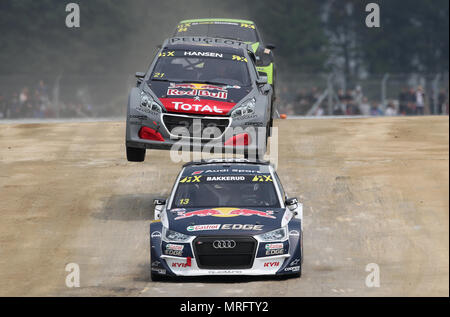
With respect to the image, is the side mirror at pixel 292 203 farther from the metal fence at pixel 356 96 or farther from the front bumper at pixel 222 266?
the metal fence at pixel 356 96

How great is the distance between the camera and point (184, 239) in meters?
10.8

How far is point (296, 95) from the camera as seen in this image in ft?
120

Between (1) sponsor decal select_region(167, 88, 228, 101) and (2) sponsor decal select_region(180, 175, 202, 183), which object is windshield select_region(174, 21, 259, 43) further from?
(2) sponsor decal select_region(180, 175, 202, 183)

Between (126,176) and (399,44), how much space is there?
1834 inches

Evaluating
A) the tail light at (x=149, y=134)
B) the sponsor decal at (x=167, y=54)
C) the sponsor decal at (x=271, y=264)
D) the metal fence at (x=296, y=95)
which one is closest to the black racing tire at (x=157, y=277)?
the sponsor decal at (x=271, y=264)

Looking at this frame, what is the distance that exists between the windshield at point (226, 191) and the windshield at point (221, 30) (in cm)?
852

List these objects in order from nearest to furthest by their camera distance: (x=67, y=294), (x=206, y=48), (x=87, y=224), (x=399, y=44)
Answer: (x=67, y=294), (x=87, y=224), (x=206, y=48), (x=399, y=44)

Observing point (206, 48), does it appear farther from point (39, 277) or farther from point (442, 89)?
point (442, 89)

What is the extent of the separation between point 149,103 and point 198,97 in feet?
2.43

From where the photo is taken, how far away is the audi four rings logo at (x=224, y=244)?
1070 centimetres

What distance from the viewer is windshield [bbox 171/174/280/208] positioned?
11773 mm

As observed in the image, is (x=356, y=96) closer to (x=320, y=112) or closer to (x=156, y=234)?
(x=320, y=112)

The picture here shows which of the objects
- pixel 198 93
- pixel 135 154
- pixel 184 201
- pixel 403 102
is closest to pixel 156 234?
pixel 184 201

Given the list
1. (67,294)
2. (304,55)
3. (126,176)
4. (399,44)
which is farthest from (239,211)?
(399,44)
